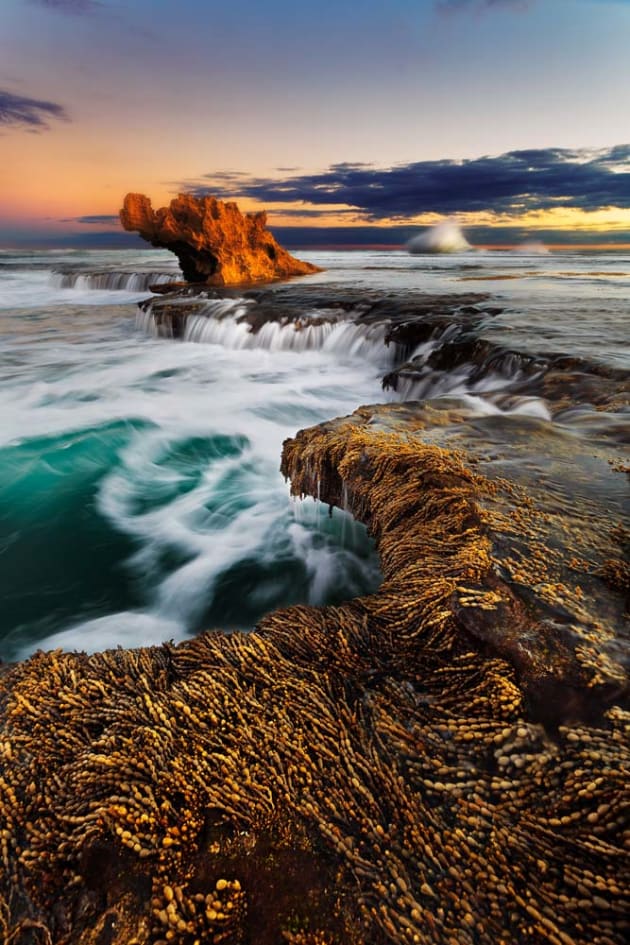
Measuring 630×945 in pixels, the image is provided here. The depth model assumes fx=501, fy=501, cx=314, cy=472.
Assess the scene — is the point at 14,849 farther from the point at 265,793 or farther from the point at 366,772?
the point at 366,772

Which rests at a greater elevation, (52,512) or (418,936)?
(418,936)

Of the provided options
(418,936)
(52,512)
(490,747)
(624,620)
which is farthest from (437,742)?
(52,512)

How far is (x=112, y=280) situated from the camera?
3625 cm

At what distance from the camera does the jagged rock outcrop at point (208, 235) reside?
84.1ft

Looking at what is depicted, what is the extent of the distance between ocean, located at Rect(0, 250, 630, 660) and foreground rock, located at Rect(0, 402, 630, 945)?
9.21 feet

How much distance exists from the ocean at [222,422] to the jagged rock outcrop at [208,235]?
7513 millimetres

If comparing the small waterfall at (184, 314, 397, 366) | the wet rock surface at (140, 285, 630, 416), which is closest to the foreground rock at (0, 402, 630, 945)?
the wet rock surface at (140, 285, 630, 416)

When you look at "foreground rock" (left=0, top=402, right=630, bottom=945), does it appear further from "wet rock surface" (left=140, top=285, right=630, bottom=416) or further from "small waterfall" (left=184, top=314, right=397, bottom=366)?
"small waterfall" (left=184, top=314, right=397, bottom=366)

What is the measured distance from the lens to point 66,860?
1.68m

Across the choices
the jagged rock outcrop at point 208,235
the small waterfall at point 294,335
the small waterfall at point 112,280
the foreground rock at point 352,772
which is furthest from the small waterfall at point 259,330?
the small waterfall at point 112,280

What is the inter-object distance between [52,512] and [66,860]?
6600 millimetres

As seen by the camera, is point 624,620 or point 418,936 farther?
point 624,620

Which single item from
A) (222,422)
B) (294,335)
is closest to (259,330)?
(294,335)

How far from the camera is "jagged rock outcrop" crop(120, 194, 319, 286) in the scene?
25641mm
